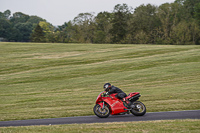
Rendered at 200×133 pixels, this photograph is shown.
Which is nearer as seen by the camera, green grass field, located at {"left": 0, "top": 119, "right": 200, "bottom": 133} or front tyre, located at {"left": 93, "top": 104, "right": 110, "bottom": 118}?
green grass field, located at {"left": 0, "top": 119, "right": 200, "bottom": 133}

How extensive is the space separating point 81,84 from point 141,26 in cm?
7243

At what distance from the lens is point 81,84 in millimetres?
24609

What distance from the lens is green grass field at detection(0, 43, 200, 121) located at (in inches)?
553

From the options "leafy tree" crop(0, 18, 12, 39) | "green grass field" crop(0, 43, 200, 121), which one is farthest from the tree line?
"green grass field" crop(0, 43, 200, 121)

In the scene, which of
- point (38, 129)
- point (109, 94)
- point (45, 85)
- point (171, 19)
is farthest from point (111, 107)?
point (171, 19)

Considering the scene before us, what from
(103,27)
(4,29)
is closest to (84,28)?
(103,27)

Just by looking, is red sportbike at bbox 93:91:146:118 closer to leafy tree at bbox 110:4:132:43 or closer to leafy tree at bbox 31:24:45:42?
leafy tree at bbox 110:4:132:43

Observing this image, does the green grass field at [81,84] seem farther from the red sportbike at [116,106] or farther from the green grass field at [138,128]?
the green grass field at [138,128]

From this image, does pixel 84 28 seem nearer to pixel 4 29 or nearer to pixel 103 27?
pixel 103 27

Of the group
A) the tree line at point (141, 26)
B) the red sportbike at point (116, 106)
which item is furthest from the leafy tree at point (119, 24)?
the red sportbike at point (116, 106)

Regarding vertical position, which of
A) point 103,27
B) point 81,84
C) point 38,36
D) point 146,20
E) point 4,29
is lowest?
point 81,84

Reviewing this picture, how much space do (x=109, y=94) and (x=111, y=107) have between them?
22.1 inches

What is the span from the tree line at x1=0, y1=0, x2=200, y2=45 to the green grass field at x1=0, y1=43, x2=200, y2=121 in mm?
44990

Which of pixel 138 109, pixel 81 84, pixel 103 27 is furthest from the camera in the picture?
pixel 103 27
